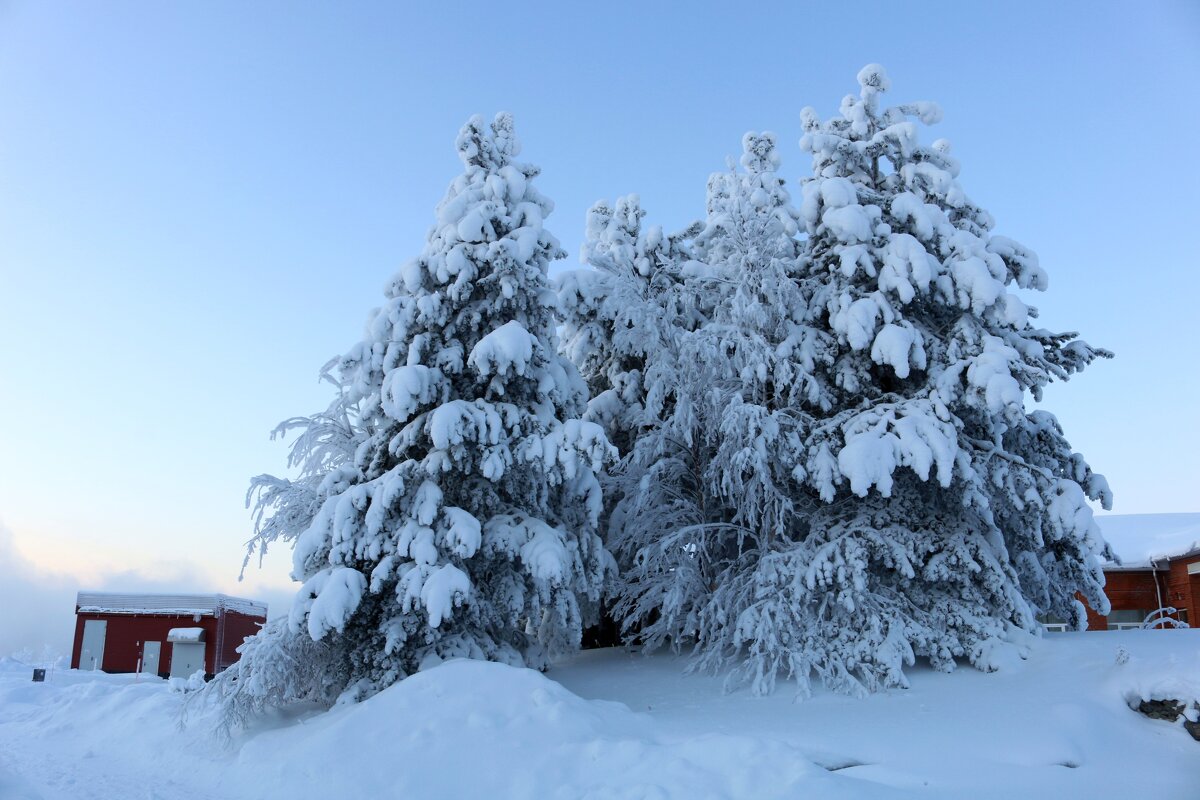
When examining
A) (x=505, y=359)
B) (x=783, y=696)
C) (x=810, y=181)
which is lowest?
(x=783, y=696)

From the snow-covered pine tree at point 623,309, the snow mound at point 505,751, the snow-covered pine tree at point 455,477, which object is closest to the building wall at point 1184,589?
the snow-covered pine tree at point 623,309

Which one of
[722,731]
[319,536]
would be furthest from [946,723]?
[319,536]

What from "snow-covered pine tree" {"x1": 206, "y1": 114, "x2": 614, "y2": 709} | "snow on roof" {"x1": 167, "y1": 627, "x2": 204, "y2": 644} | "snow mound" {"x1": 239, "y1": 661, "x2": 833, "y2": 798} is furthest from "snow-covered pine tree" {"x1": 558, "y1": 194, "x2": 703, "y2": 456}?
"snow on roof" {"x1": 167, "y1": 627, "x2": 204, "y2": 644}

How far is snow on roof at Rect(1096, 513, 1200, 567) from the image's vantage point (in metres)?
24.2

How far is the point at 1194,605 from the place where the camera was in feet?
77.5

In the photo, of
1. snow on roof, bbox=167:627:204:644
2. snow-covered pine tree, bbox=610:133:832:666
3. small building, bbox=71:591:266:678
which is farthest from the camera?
small building, bbox=71:591:266:678

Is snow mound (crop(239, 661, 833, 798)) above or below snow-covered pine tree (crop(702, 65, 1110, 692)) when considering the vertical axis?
below

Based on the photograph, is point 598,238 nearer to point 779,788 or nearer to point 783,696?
point 783,696

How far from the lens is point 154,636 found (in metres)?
31.1

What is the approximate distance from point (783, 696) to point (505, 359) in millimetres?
6184

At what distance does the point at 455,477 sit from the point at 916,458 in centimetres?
666

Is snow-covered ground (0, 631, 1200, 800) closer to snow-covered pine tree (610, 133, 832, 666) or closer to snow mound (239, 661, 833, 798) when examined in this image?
snow mound (239, 661, 833, 798)

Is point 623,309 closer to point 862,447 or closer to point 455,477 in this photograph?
point 455,477

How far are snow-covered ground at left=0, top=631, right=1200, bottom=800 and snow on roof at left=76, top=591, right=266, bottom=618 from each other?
2046 cm
